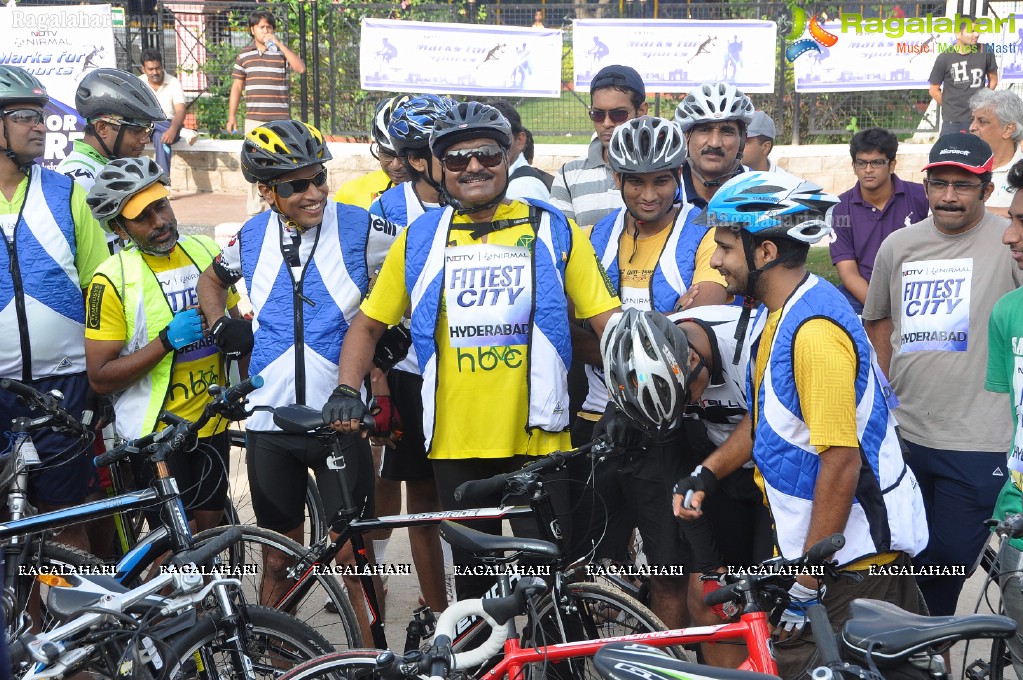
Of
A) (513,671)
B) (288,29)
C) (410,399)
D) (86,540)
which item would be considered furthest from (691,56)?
(513,671)

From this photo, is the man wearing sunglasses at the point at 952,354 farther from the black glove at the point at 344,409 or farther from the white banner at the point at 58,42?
the white banner at the point at 58,42

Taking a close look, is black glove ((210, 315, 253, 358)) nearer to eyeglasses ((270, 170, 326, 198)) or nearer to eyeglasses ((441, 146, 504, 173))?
eyeglasses ((270, 170, 326, 198))

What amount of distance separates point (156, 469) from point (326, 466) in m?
0.70

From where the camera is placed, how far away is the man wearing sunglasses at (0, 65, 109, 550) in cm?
507

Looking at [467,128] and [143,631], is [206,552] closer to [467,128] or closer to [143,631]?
[143,631]

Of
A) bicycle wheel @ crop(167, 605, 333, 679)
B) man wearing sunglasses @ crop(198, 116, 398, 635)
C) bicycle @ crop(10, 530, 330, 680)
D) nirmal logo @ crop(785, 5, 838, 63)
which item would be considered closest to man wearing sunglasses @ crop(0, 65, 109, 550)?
man wearing sunglasses @ crop(198, 116, 398, 635)

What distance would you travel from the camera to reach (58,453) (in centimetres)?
509

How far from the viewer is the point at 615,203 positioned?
19.9 feet

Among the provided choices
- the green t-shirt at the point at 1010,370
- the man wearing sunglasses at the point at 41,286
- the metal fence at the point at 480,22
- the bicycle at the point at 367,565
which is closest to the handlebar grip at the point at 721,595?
the bicycle at the point at 367,565

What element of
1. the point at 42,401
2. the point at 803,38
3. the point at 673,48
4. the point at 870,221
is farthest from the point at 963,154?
the point at 803,38

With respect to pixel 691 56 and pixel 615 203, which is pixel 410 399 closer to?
pixel 615 203

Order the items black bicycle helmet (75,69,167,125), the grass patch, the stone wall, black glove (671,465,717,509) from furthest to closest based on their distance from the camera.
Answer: the stone wall
the grass patch
black bicycle helmet (75,69,167,125)
black glove (671,465,717,509)

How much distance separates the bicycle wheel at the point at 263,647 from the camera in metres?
3.52

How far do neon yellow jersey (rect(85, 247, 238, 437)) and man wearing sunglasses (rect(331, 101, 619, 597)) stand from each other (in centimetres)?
90
